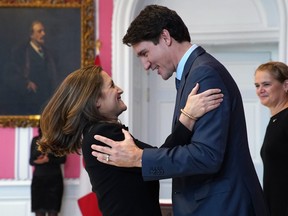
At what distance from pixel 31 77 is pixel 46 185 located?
1115mm

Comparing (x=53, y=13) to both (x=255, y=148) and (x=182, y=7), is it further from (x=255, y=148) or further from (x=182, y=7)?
(x=255, y=148)

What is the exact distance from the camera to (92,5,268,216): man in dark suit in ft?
5.34

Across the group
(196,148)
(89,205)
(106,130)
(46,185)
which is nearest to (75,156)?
(46,185)

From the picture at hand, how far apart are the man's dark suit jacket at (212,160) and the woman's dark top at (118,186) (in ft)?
0.43

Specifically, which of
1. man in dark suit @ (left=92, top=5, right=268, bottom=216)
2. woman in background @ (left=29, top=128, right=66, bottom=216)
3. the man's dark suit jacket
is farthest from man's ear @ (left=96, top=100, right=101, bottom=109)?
woman in background @ (left=29, top=128, right=66, bottom=216)

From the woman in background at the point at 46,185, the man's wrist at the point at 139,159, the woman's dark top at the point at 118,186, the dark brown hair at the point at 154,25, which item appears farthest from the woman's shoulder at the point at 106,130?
the woman in background at the point at 46,185

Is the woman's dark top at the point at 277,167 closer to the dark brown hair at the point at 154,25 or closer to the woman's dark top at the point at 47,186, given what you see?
the dark brown hair at the point at 154,25

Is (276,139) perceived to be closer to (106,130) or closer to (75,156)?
(106,130)

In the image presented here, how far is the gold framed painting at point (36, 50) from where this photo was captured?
5.39 metres

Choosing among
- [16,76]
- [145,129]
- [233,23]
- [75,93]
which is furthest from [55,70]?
[75,93]

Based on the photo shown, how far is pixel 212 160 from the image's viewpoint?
63.6 inches

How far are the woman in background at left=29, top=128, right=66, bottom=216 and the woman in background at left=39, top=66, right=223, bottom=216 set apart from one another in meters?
3.22

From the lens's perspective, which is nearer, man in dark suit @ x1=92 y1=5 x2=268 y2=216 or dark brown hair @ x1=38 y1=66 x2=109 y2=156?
man in dark suit @ x1=92 y1=5 x2=268 y2=216

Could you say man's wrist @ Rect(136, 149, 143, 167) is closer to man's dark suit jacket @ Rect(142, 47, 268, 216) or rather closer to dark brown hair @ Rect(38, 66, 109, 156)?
man's dark suit jacket @ Rect(142, 47, 268, 216)
